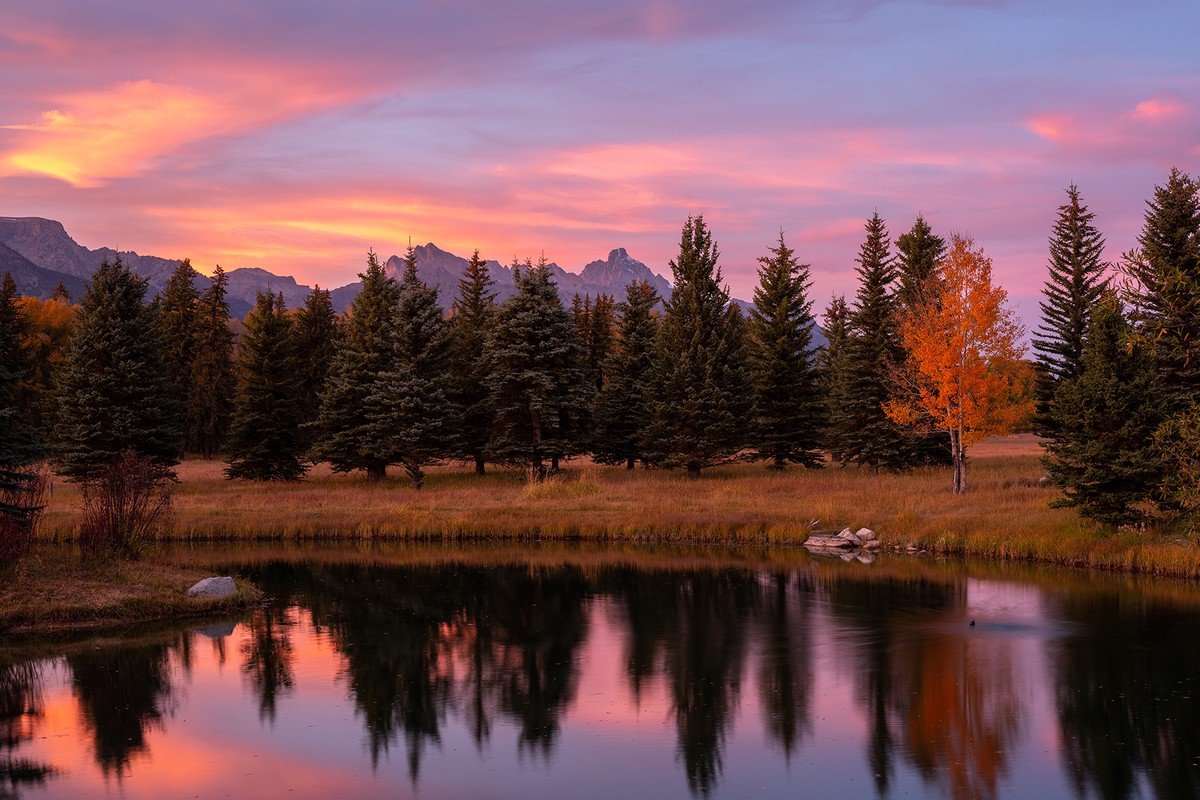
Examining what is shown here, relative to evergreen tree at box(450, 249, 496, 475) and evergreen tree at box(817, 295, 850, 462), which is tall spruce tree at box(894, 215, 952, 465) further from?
evergreen tree at box(450, 249, 496, 475)

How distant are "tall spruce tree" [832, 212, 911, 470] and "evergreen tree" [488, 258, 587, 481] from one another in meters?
14.8

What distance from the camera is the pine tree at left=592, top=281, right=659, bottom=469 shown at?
180 ft

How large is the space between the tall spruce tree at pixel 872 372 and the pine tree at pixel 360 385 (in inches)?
986

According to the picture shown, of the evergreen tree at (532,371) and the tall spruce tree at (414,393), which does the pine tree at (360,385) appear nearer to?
the tall spruce tree at (414,393)

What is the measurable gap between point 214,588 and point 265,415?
92.4ft

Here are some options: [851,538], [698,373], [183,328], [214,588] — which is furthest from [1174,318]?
[183,328]

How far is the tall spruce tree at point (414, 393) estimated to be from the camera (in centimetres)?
4947

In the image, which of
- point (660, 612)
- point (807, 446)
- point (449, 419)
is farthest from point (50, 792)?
point (807, 446)

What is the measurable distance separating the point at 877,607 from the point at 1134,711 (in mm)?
9334

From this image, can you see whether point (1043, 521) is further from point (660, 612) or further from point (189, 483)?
point (189, 483)

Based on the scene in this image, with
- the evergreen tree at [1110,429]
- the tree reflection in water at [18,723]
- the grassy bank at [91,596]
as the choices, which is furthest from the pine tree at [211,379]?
the evergreen tree at [1110,429]

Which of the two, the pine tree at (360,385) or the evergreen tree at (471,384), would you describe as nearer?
the pine tree at (360,385)

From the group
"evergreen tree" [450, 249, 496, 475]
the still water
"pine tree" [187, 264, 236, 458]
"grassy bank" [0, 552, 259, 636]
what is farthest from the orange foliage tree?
"pine tree" [187, 264, 236, 458]

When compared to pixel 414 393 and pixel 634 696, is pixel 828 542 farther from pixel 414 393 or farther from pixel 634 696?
pixel 414 393
